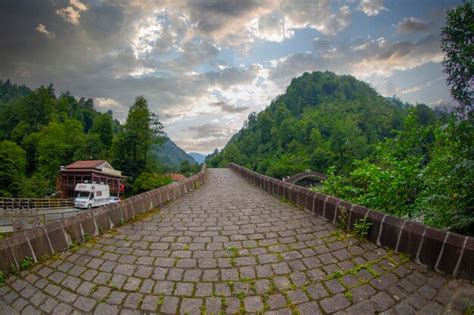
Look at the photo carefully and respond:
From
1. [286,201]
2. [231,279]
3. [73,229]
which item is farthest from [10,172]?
[231,279]

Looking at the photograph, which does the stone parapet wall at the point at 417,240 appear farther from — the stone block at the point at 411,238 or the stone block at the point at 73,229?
the stone block at the point at 73,229

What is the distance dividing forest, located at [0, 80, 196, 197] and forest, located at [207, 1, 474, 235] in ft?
87.4

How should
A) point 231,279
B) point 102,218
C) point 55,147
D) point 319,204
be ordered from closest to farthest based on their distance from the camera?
point 231,279 < point 102,218 < point 319,204 < point 55,147

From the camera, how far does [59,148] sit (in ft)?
142

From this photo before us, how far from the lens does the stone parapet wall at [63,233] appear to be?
304cm

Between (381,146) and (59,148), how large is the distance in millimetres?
51993

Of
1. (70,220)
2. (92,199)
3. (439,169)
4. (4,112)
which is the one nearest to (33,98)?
Answer: (4,112)

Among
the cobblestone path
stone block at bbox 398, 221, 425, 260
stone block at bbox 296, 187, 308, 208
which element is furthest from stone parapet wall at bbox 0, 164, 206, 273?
stone block at bbox 398, 221, 425, 260

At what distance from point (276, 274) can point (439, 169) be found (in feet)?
12.5

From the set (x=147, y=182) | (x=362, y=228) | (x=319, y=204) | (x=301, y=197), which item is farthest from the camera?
(x=147, y=182)

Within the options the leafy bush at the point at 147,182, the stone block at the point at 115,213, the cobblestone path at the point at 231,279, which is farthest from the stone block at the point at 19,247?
the leafy bush at the point at 147,182

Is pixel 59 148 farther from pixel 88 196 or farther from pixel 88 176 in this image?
pixel 88 196

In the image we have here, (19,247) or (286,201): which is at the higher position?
(286,201)

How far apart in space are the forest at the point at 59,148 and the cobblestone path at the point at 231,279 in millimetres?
29902
